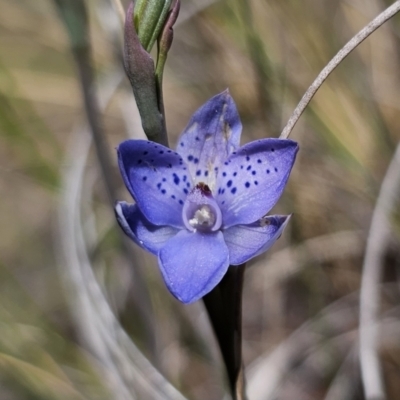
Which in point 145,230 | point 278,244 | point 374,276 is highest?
point 145,230

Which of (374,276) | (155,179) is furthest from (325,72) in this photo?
(374,276)

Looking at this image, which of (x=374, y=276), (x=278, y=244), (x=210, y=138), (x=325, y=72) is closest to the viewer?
(x=325, y=72)

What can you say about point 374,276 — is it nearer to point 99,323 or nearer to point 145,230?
point 99,323

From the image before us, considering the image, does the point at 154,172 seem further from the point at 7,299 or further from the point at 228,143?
the point at 7,299

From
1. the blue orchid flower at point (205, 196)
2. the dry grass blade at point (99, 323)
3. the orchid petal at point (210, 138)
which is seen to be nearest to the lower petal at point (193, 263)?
the blue orchid flower at point (205, 196)

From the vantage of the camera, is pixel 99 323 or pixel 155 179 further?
pixel 99 323

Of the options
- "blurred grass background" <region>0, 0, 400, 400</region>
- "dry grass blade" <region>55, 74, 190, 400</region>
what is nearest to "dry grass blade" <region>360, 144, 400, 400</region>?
"blurred grass background" <region>0, 0, 400, 400</region>

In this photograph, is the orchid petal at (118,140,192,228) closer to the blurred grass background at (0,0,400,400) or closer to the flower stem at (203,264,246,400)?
the flower stem at (203,264,246,400)

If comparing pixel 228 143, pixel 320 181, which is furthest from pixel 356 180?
pixel 228 143
